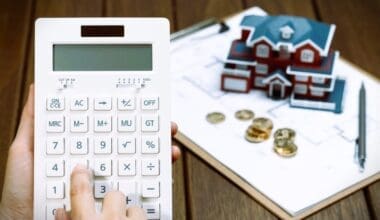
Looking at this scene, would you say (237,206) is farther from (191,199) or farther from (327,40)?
(327,40)

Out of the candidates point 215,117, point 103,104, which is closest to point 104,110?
point 103,104

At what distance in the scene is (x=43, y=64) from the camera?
748 mm

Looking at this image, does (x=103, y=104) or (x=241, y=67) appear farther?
(x=241, y=67)

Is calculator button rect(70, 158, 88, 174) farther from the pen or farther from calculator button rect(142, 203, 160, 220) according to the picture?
the pen

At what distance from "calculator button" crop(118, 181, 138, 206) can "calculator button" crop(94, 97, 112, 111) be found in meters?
0.07

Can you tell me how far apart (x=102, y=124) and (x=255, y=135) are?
0.23 m

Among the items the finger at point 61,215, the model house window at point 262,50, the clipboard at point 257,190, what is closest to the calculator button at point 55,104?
the finger at point 61,215

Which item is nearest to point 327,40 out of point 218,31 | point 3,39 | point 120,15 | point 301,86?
point 301,86

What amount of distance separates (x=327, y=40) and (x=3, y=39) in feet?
1.39

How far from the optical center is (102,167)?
0.74m

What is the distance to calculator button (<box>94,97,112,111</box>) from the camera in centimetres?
74

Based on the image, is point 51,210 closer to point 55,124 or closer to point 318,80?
point 55,124

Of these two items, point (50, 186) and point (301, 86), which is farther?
point (301, 86)

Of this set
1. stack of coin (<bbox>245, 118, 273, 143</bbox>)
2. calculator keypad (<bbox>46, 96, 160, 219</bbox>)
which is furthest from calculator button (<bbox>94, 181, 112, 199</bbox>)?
stack of coin (<bbox>245, 118, 273, 143</bbox>)
